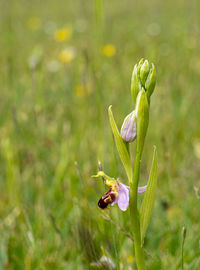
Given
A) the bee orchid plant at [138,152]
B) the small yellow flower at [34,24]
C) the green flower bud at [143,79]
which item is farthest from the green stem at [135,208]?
the small yellow flower at [34,24]

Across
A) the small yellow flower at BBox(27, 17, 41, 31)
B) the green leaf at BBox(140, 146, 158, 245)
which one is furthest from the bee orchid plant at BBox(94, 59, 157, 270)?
the small yellow flower at BBox(27, 17, 41, 31)

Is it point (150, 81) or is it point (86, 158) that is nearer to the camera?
point (150, 81)

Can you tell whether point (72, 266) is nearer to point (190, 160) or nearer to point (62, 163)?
point (62, 163)

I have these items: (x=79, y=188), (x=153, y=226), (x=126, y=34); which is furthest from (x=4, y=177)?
(x=126, y=34)

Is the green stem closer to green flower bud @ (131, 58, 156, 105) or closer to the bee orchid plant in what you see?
the bee orchid plant

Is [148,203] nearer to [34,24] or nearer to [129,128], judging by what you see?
[129,128]

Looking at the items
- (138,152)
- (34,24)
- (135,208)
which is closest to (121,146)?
(138,152)
